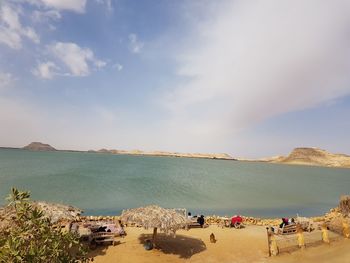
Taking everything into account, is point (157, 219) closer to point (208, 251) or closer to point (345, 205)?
point (208, 251)

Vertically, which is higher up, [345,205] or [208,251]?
[345,205]

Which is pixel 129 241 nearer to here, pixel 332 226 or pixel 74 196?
pixel 332 226

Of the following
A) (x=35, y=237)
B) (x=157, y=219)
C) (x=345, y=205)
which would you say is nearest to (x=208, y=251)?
(x=157, y=219)

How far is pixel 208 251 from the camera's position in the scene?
19.4m

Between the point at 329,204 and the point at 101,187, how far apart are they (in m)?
39.4

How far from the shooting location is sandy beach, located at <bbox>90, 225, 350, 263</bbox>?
17.6 metres

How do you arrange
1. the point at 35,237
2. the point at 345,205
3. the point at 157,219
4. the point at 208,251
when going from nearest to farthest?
the point at 35,237 < the point at 157,219 < the point at 208,251 < the point at 345,205

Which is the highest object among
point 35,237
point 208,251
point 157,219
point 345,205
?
point 35,237

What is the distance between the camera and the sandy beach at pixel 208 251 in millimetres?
17625

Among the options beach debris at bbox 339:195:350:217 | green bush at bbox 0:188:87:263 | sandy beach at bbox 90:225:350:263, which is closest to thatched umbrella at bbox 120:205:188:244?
sandy beach at bbox 90:225:350:263

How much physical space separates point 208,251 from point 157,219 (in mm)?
4075

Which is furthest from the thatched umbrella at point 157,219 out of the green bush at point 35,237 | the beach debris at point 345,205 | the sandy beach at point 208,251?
the beach debris at point 345,205

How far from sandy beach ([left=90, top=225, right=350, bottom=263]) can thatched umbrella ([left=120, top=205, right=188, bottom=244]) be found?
1.64 metres

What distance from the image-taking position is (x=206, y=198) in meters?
48.4
